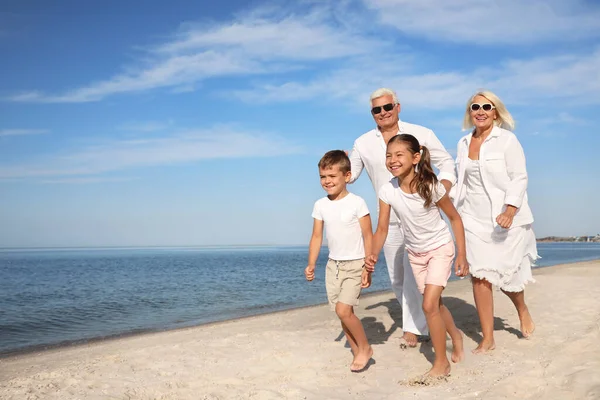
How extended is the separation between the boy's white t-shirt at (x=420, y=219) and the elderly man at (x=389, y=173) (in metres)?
0.72

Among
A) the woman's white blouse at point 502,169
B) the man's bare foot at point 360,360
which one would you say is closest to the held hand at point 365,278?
the man's bare foot at point 360,360

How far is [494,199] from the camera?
496 centimetres

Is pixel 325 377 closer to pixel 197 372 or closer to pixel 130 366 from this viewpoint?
pixel 197 372

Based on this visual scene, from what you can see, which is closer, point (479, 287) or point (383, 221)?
point (383, 221)

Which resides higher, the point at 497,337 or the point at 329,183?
the point at 329,183

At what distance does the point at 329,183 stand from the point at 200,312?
29.3 feet

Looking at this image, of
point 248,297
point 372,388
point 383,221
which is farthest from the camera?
point 248,297

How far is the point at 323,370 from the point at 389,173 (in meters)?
1.95

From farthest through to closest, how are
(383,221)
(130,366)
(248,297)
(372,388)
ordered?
1. (248,297)
2. (130,366)
3. (383,221)
4. (372,388)

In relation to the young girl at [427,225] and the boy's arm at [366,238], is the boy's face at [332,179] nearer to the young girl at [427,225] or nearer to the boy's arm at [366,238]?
the boy's arm at [366,238]

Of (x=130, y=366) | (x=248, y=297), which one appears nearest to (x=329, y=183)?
(x=130, y=366)

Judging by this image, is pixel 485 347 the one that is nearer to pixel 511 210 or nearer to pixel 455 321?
pixel 511 210

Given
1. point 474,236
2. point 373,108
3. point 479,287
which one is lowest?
point 479,287

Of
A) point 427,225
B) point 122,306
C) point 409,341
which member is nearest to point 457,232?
point 427,225
